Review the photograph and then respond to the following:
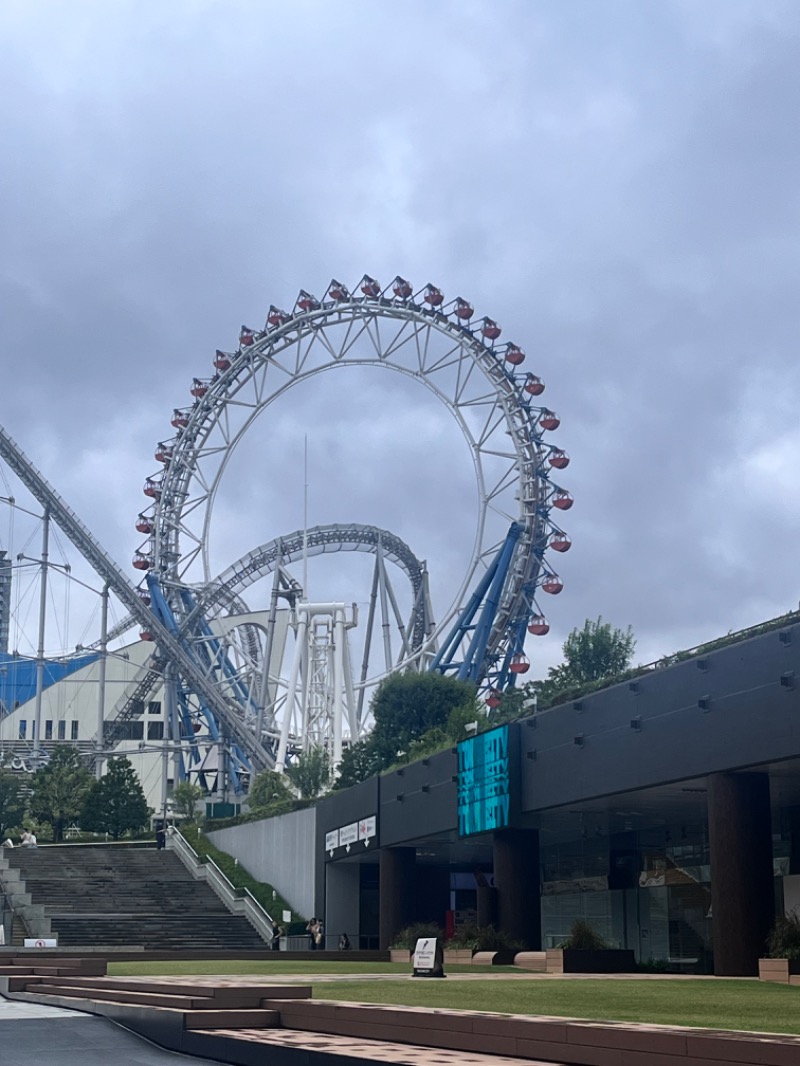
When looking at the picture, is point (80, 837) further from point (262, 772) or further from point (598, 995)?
point (598, 995)

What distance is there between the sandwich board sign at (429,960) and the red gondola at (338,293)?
50439 millimetres

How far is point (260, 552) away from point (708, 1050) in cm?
7064

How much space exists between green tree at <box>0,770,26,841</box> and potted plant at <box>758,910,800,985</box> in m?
57.8

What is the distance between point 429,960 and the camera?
22.4 meters

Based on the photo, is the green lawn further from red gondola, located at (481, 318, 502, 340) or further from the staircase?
red gondola, located at (481, 318, 502, 340)

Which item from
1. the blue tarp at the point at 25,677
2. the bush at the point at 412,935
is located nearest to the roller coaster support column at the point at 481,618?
the bush at the point at 412,935

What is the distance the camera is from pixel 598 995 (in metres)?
16.4

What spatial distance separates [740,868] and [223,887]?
33.3 metres

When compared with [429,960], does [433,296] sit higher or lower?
higher

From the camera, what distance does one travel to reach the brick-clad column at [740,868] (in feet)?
81.0

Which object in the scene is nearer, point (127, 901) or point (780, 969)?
point (780, 969)

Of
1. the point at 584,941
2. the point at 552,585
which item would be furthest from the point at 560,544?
the point at 584,941

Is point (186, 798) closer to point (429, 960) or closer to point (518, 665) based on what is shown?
point (518, 665)

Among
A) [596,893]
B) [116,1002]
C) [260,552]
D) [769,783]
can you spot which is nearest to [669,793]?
[769,783]
